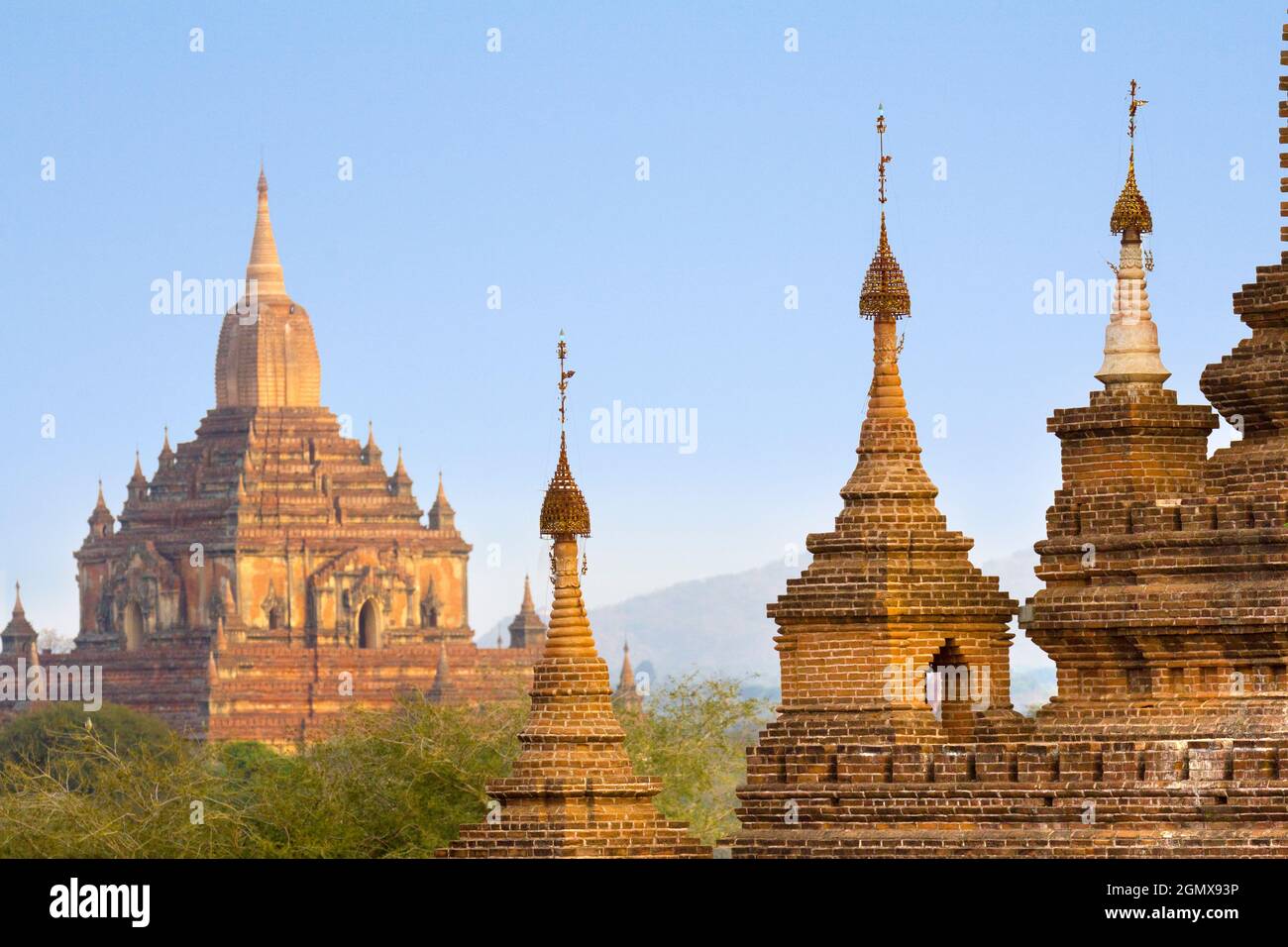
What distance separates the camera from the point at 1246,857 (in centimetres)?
4756

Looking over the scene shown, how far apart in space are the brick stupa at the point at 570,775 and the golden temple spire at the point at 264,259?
98.7 meters

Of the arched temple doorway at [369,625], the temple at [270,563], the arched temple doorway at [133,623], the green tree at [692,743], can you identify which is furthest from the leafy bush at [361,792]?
the arched temple doorway at [133,623]

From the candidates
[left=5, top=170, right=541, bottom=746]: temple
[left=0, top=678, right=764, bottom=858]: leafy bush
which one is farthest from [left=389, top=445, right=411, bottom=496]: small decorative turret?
[left=0, top=678, right=764, bottom=858]: leafy bush

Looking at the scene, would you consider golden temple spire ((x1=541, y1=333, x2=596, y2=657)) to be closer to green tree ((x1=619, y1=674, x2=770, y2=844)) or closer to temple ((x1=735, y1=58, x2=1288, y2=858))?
temple ((x1=735, y1=58, x2=1288, y2=858))

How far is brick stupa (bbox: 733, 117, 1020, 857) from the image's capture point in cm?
5191

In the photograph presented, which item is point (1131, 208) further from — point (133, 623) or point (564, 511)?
point (133, 623)

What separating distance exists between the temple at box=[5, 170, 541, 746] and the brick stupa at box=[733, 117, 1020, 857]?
91341 mm

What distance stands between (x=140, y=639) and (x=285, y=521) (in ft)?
20.9

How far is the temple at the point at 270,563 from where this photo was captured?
5782 inches

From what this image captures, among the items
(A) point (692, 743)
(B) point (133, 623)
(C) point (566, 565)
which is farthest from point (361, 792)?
(B) point (133, 623)

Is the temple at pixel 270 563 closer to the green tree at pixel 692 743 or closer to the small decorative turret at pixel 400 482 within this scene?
the small decorative turret at pixel 400 482

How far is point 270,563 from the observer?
491ft
